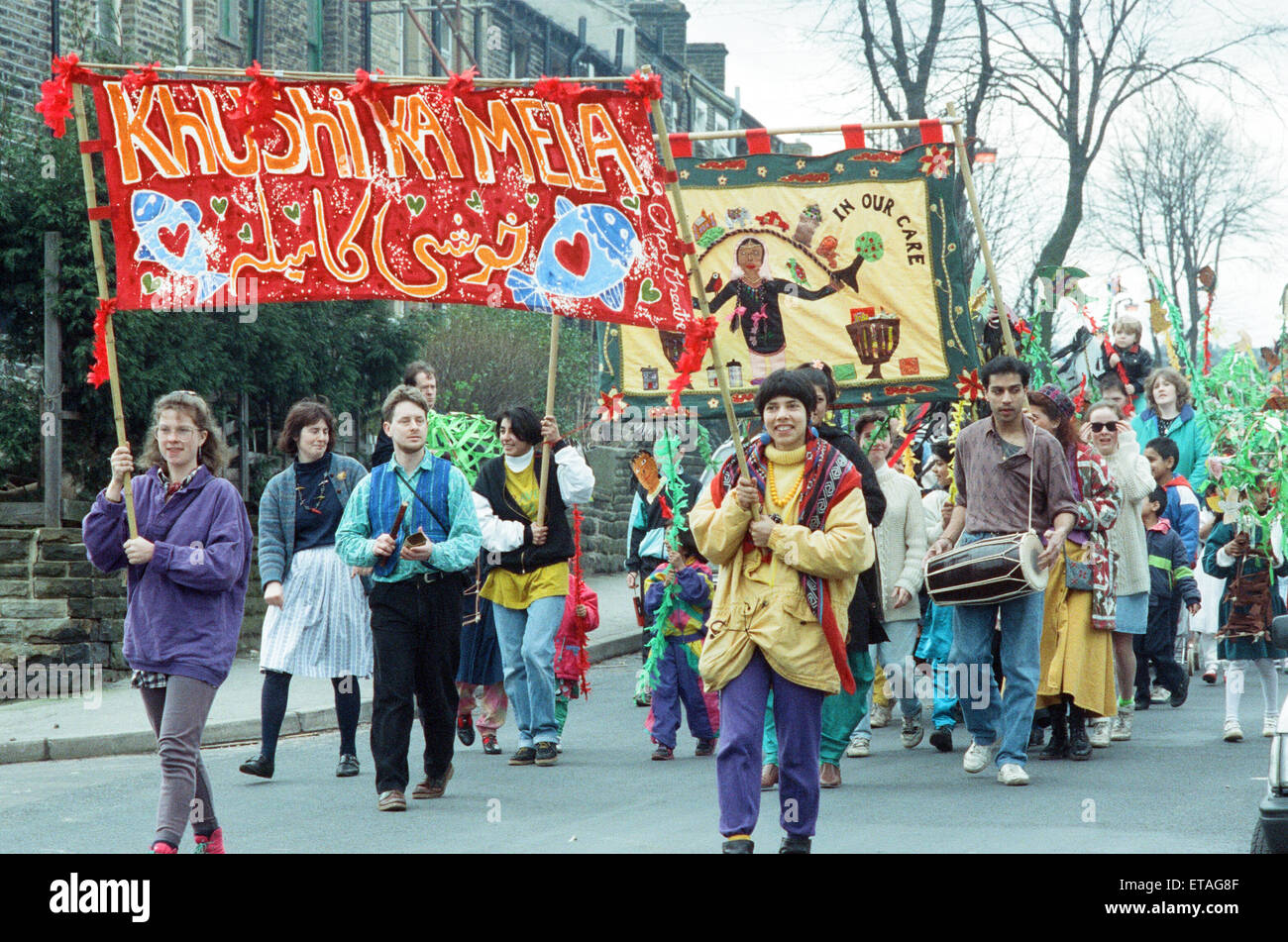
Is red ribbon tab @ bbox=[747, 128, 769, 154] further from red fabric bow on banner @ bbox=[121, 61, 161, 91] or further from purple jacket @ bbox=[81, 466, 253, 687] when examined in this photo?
purple jacket @ bbox=[81, 466, 253, 687]

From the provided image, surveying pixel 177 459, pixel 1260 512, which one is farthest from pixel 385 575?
pixel 1260 512

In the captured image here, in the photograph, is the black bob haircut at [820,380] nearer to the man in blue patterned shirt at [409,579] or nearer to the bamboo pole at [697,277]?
the bamboo pole at [697,277]

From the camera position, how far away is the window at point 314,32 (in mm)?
21984

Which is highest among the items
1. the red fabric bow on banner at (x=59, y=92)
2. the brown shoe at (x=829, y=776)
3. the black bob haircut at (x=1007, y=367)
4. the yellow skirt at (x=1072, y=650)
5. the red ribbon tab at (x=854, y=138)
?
the red ribbon tab at (x=854, y=138)

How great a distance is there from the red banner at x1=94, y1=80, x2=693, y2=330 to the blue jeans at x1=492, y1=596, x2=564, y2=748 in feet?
9.25

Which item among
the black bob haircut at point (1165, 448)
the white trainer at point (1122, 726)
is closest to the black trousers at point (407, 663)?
the white trainer at point (1122, 726)

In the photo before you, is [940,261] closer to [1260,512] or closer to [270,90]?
[1260,512]

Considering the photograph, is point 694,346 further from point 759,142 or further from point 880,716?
point 880,716

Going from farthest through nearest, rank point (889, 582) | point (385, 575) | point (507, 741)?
point (507, 741) < point (889, 582) < point (385, 575)

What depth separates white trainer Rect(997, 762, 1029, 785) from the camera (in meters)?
7.92

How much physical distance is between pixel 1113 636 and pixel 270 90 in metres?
5.68

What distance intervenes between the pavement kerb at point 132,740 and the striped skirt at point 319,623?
2049mm

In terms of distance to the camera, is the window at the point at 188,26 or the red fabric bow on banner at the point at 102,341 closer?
the red fabric bow on banner at the point at 102,341

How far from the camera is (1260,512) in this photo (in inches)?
373
